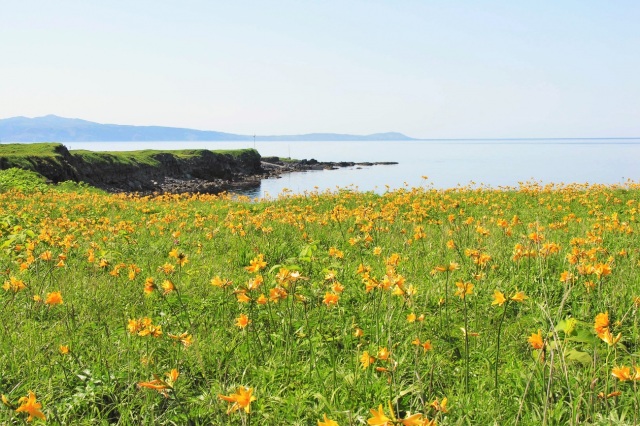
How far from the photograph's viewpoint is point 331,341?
12.7 feet

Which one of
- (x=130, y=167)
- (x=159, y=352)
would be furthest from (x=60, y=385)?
(x=130, y=167)

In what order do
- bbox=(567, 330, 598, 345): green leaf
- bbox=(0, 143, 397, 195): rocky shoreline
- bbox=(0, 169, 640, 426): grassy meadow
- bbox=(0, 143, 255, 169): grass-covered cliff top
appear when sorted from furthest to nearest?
bbox=(0, 143, 397, 195): rocky shoreline
bbox=(0, 143, 255, 169): grass-covered cliff top
bbox=(0, 169, 640, 426): grassy meadow
bbox=(567, 330, 598, 345): green leaf

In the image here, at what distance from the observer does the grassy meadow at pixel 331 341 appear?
269cm

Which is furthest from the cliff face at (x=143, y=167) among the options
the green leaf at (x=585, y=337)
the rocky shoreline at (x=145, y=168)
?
the green leaf at (x=585, y=337)

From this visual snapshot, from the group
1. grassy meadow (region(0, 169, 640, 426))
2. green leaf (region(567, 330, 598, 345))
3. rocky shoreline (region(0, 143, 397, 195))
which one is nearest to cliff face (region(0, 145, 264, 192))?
rocky shoreline (region(0, 143, 397, 195))

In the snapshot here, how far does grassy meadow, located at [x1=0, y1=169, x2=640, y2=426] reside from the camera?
2.69m

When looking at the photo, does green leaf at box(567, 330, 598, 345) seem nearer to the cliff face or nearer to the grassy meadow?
the grassy meadow

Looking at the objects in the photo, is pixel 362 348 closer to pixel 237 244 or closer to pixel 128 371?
pixel 128 371

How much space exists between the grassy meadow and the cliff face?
35515mm

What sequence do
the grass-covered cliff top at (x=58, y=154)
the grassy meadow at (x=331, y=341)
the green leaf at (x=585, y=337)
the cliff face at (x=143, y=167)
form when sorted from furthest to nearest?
1. the cliff face at (x=143, y=167)
2. the grass-covered cliff top at (x=58, y=154)
3. the grassy meadow at (x=331, y=341)
4. the green leaf at (x=585, y=337)

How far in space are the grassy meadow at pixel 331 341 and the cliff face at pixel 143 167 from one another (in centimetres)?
3552

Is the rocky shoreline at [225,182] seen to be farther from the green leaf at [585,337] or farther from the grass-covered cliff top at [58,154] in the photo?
the green leaf at [585,337]

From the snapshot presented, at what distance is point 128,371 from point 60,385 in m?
0.45

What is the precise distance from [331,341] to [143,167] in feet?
193
